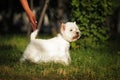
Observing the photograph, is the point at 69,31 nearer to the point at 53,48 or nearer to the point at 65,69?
the point at 53,48

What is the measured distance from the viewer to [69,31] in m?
10.3

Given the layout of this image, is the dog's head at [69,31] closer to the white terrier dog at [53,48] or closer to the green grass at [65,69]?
the white terrier dog at [53,48]

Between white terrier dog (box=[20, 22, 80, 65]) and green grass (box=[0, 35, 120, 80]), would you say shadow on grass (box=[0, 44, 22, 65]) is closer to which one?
green grass (box=[0, 35, 120, 80])

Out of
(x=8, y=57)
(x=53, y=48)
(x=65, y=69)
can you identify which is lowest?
(x=8, y=57)

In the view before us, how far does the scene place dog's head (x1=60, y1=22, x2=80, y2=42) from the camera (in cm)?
1027

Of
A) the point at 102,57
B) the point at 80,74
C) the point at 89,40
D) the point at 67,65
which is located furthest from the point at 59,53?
the point at 89,40

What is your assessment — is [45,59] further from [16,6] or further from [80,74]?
[16,6]

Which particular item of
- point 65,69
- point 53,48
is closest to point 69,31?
point 53,48

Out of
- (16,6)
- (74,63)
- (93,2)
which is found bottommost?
(16,6)

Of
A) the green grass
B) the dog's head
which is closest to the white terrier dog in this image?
the dog's head

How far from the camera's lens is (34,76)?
9102mm

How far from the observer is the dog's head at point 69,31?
10.3 metres

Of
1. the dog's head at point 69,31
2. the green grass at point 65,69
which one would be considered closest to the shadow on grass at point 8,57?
the green grass at point 65,69

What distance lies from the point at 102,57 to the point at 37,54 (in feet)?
8.70
